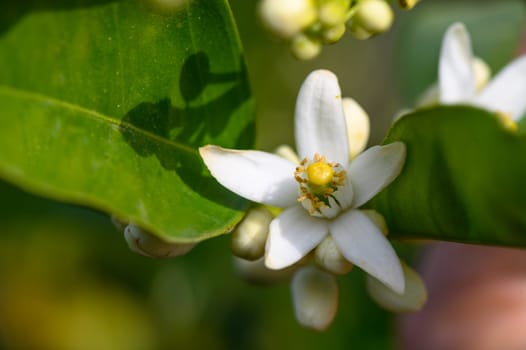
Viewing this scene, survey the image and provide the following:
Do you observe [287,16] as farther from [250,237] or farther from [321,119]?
[250,237]

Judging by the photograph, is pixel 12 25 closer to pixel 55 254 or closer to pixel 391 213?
pixel 391 213

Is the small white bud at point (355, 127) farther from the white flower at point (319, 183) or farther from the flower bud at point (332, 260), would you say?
the flower bud at point (332, 260)

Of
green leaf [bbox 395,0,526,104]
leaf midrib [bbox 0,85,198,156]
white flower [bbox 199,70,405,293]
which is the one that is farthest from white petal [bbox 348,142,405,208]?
green leaf [bbox 395,0,526,104]

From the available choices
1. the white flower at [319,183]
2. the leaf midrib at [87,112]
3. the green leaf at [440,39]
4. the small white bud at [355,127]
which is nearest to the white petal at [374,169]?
the white flower at [319,183]

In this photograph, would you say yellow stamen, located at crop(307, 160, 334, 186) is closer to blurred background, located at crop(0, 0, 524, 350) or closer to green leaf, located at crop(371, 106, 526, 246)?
green leaf, located at crop(371, 106, 526, 246)

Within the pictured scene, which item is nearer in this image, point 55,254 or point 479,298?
point 479,298

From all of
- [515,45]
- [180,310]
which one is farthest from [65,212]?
[515,45]
